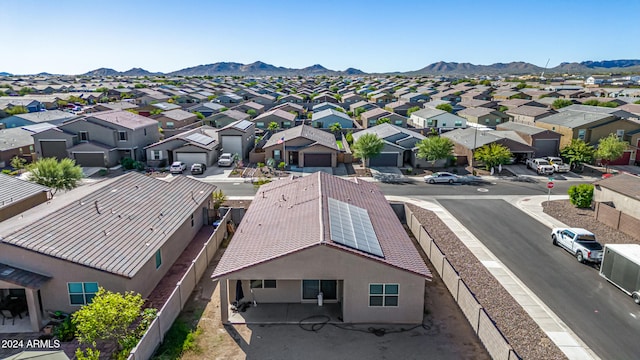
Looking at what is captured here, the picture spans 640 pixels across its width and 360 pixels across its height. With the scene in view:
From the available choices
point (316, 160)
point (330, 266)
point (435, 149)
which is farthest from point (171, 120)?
point (330, 266)

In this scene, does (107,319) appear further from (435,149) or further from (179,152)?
(435,149)

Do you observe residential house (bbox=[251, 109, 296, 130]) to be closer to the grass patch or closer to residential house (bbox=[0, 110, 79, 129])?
residential house (bbox=[0, 110, 79, 129])

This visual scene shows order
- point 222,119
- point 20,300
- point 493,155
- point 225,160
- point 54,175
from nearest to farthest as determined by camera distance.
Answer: point 20,300 < point 54,175 < point 493,155 < point 225,160 < point 222,119

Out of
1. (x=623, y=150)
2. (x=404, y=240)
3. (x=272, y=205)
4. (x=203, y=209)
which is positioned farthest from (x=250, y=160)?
(x=623, y=150)

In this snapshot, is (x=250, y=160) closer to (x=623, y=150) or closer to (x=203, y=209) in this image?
(x=203, y=209)

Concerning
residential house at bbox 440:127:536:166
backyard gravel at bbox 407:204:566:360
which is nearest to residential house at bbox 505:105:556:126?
residential house at bbox 440:127:536:166

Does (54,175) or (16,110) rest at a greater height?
(16,110)
